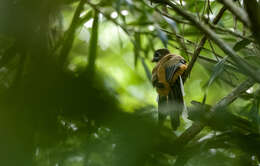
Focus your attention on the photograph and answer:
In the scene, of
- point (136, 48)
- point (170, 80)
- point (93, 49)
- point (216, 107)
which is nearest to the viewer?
point (93, 49)

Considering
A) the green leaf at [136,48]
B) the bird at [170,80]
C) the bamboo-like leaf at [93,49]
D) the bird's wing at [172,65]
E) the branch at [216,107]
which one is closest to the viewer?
the bamboo-like leaf at [93,49]

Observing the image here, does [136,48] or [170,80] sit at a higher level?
[136,48]

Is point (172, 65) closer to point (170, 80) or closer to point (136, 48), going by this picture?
point (170, 80)

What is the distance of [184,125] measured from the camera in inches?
113

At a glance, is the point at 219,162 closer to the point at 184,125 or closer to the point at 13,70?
the point at 13,70

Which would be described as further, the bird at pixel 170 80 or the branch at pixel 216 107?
the bird at pixel 170 80

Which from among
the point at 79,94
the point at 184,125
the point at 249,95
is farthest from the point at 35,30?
the point at 249,95

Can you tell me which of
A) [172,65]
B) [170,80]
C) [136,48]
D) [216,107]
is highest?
[136,48]

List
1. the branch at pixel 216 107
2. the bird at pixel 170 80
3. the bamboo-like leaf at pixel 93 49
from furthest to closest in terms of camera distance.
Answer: the bird at pixel 170 80 < the branch at pixel 216 107 < the bamboo-like leaf at pixel 93 49

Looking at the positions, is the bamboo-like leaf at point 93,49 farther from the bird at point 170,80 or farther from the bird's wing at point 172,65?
the bird's wing at point 172,65

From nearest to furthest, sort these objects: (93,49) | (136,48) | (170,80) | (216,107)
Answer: (93,49)
(136,48)
(216,107)
(170,80)

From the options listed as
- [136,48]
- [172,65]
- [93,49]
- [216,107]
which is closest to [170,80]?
[172,65]

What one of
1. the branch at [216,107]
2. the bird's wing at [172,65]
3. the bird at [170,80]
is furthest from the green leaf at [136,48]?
the bird's wing at [172,65]

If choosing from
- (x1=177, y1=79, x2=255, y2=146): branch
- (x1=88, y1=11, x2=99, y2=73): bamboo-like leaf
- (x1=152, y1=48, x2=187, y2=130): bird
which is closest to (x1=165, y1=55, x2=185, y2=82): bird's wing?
(x1=152, y1=48, x2=187, y2=130): bird
